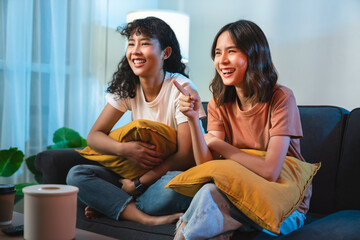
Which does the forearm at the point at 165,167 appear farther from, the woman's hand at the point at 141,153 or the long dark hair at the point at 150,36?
the long dark hair at the point at 150,36

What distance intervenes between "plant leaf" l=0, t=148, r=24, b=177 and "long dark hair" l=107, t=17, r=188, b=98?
722 mm

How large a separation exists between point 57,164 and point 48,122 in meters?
1.04

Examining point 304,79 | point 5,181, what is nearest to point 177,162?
point 304,79

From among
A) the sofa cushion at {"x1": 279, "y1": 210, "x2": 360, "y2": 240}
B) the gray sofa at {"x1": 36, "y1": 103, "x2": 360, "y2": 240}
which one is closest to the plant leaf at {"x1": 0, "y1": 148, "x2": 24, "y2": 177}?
the gray sofa at {"x1": 36, "y1": 103, "x2": 360, "y2": 240}

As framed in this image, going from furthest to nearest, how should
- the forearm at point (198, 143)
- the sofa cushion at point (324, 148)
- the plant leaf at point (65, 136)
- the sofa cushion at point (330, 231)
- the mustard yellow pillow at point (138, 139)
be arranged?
the plant leaf at point (65, 136)
the sofa cushion at point (324, 148)
the mustard yellow pillow at point (138, 139)
the forearm at point (198, 143)
the sofa cushion at point (330, 231)

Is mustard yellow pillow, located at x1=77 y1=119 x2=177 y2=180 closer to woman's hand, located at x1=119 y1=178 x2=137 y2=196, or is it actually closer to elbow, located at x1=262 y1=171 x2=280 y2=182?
woman's hand, located at x1=119 y1=178 x2=137 y2=196

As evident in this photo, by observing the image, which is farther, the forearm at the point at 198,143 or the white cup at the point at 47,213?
the forearm at the point at 198,143

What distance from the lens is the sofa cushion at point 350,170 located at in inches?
58.4

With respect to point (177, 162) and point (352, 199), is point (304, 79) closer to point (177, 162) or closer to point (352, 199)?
point (352, 199)

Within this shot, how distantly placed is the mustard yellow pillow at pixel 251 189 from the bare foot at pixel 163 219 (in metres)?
0.15

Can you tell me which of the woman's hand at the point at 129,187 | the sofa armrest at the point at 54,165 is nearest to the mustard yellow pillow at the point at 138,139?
the woman's hand at the point at 129,187

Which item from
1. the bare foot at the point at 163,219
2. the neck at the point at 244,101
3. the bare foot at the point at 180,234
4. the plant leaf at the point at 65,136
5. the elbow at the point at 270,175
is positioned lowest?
the bare foot at the point at 163,219

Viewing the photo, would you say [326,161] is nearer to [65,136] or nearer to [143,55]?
[143,55]

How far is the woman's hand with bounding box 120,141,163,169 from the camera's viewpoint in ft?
4.64
